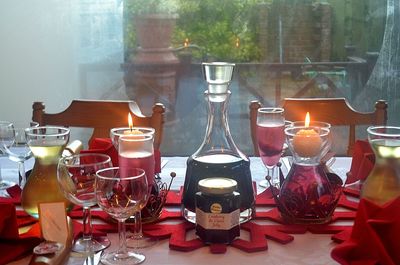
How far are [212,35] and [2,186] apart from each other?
1.74 meters

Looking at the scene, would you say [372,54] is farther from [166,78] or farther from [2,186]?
[2,186]

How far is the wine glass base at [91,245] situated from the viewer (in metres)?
0.94

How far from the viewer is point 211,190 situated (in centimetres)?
95

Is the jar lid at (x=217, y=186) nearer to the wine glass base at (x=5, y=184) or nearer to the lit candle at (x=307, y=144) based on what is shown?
the lit candle at (x=307, y=144)

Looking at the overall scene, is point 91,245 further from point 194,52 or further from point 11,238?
point 194,52

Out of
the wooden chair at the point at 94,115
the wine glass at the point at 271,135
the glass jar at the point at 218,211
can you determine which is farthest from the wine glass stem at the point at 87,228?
Result: the wooden chair at the point at 94,115

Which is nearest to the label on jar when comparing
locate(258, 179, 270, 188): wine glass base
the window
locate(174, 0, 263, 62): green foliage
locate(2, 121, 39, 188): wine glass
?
locate(258, 179, 270, 188): wine glass base

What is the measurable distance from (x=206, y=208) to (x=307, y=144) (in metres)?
0.24

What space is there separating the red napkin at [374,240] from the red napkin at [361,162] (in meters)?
0.34

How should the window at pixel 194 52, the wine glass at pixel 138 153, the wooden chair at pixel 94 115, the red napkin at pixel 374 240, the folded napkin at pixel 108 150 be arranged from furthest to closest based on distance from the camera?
the window at pixel 194 52, the wooden chair at pixel 94 115, the folded napkin at pixel 108 150, the wine glass at pixel 138 153, the red napkin at pixel 374 240

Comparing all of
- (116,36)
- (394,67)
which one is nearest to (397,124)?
(394,67)

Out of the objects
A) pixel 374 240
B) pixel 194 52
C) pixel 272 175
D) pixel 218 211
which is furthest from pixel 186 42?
pixel 374 240

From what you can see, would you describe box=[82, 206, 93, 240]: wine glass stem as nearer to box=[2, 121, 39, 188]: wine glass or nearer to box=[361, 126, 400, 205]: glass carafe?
box=[2, 121, 39, 188]: wine glass

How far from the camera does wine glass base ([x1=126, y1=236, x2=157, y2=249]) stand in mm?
974
